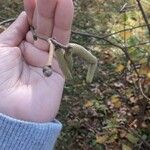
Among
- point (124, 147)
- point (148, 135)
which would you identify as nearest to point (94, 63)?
point (124, 147)

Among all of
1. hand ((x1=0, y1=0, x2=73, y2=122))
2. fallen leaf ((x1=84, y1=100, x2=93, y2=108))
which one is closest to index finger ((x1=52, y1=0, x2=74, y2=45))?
hand ((x1=0, y1=0, x2=73, y2=122))

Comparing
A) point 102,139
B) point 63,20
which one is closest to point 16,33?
point 63,20

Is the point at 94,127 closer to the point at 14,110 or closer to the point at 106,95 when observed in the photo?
the point at 106,95

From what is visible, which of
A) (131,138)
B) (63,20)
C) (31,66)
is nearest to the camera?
(63,20)

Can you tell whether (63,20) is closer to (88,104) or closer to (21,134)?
(21,134)

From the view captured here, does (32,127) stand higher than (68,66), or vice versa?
(68,66)

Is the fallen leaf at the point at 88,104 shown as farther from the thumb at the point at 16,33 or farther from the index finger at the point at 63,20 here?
the index finger at the point at 63,20
